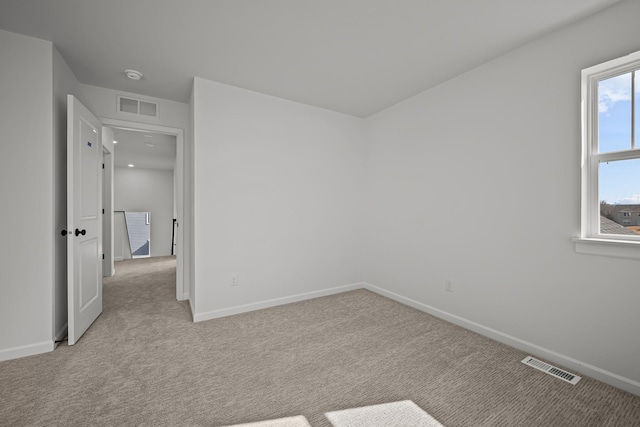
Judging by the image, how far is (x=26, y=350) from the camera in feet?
7.70

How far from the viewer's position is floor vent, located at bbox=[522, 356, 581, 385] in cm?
204

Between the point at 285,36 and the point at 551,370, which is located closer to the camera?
the point at 551,370

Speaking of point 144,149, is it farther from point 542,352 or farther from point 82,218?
point 542,352

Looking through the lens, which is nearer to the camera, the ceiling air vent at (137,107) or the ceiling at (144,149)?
the ceiling air vent at (137,107)

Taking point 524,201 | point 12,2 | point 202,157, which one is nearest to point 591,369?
point 524,201

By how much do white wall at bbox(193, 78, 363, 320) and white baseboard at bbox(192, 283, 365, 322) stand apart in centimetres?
3

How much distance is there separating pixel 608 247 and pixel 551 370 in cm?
98

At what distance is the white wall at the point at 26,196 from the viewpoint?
2.32 metres

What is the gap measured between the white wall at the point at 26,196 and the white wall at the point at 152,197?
252 inches

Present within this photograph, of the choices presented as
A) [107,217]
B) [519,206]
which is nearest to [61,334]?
[107,217]

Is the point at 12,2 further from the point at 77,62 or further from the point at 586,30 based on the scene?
the point at 586,30

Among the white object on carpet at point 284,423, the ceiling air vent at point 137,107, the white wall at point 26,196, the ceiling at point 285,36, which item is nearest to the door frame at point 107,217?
the ceiling air vent at point 137,107

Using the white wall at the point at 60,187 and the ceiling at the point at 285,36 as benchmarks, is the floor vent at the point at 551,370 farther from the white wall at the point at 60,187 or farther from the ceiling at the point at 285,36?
the white wall at the point at 60,187

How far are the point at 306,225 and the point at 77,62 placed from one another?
2.91 m
